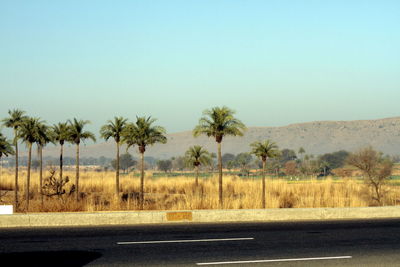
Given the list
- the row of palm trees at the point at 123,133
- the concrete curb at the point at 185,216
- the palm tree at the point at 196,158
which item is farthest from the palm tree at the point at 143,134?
the concrete curb at the point at 185,216

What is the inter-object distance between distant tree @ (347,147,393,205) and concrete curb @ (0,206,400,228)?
23.6 metres

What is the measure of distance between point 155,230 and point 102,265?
502 cm

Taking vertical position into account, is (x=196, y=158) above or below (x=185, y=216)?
above

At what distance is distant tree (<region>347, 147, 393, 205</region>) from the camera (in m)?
42.1

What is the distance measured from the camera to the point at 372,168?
142ft

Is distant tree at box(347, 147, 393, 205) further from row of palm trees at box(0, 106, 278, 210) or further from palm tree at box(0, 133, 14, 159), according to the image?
palm tree at box(0, 133, 14, 159)

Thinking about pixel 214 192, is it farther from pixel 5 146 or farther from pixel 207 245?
pixel 207 245

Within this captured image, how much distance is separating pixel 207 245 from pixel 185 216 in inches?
180

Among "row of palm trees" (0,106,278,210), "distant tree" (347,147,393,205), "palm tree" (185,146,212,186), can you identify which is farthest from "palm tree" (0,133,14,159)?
"distant tree" (347,147,393,205)

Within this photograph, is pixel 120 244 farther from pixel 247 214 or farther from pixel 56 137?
pixel 56 137

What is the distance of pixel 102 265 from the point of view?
9.78m

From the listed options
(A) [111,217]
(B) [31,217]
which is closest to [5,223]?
(B) [31,217]

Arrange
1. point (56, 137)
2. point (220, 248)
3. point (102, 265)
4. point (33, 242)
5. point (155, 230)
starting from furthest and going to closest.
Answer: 1. point (56, 137)
2. point (155, 230)
3. point (33, 242)
4. point (220, 248)
5. point (102, 265)

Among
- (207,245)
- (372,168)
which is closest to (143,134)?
(372,168)
